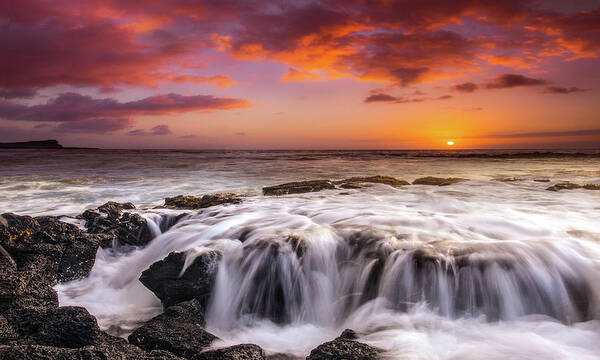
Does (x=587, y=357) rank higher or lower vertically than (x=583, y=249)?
lower

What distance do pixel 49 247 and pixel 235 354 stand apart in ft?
11.6

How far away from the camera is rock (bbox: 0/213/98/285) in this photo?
4.57 m

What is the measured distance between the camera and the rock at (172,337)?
2.83 metres

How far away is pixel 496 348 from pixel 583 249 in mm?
2197

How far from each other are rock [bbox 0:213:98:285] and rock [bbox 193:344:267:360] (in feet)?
10.0

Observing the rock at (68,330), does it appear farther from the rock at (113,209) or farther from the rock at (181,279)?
the rock at (113,209)

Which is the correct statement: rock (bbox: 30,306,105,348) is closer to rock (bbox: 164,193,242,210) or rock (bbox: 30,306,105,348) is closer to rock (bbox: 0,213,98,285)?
rock (bbox: 0,213,98,285)

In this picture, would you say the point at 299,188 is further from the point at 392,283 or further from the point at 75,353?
the point at 75,353

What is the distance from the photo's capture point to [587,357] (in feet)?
9.42

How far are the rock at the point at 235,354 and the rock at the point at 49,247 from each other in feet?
10.0

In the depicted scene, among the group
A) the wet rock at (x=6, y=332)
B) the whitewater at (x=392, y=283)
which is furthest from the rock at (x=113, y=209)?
the wet rock at (x=6, y=332)

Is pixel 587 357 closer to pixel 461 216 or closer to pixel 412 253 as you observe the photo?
pixel 412 253

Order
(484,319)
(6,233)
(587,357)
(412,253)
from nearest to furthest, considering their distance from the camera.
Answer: (587,357) → (484,319) → (412,253) → (6,233)

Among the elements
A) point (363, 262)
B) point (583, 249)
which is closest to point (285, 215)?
point (363, 262)
